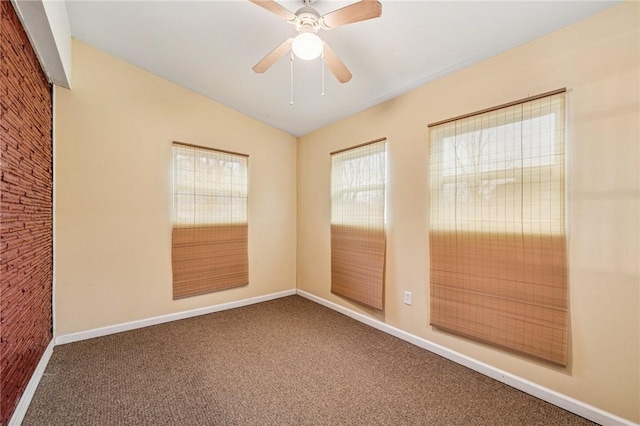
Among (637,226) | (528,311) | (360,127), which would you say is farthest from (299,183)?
(637,226)

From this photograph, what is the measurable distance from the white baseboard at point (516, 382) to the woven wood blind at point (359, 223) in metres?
0.37

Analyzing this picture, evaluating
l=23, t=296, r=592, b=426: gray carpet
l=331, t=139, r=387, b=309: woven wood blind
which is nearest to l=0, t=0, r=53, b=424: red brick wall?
l=23, t=296, r=592, b=426: gray carpet

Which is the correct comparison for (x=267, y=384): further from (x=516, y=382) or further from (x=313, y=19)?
(x=313, y=19)

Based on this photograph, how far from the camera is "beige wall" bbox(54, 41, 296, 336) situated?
107 inches

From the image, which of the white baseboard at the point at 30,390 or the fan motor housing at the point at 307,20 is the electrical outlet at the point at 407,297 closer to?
the fan motor housing at the point at 307,20

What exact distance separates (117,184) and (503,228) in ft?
11.9

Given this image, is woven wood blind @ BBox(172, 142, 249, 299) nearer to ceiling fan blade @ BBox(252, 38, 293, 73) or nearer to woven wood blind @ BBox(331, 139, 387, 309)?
woven wood blind @ BBox(331, 139, 387, 309)

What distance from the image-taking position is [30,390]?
1.92 m

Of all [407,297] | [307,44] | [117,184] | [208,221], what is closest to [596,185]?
[407,297]

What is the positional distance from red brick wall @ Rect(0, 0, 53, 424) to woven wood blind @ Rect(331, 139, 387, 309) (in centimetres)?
279

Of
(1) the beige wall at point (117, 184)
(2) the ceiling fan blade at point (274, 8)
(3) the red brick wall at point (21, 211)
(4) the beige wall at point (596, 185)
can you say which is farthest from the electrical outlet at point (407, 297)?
(3) the red brick wall at point (21, 211)

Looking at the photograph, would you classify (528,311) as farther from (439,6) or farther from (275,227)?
(275,227)

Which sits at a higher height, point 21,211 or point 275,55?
point 275,55

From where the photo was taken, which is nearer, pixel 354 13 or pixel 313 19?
pixel 354 13
